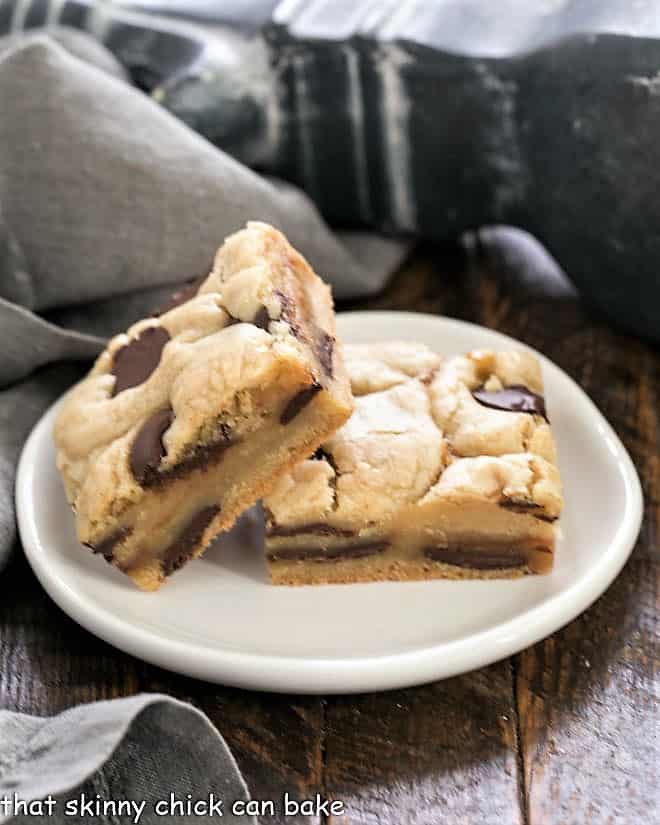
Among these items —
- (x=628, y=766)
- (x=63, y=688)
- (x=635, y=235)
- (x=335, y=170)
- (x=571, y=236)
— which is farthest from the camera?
(x=335, y=170)

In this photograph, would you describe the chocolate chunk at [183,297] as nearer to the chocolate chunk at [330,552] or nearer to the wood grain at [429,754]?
the chocolate chunk at [330,552]

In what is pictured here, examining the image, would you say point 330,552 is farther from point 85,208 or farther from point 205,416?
point 85,208

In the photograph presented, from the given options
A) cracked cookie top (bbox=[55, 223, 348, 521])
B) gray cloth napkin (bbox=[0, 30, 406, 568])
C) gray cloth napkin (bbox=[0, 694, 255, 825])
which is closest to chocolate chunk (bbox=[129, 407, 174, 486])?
cracked cookie top (bbox=[55, 223, 348, 521])

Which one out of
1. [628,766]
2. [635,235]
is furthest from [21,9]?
[628,766]

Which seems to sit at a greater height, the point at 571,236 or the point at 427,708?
the point at 571,236

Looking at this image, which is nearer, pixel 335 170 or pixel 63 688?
pixel 63 688

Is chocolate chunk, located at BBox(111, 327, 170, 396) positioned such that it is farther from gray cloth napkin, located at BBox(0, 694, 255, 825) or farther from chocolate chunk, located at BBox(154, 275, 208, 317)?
gray cloth napkin, located at BBox(0, 694, 255, 825)

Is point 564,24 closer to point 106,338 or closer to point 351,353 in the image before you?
point 351,353
